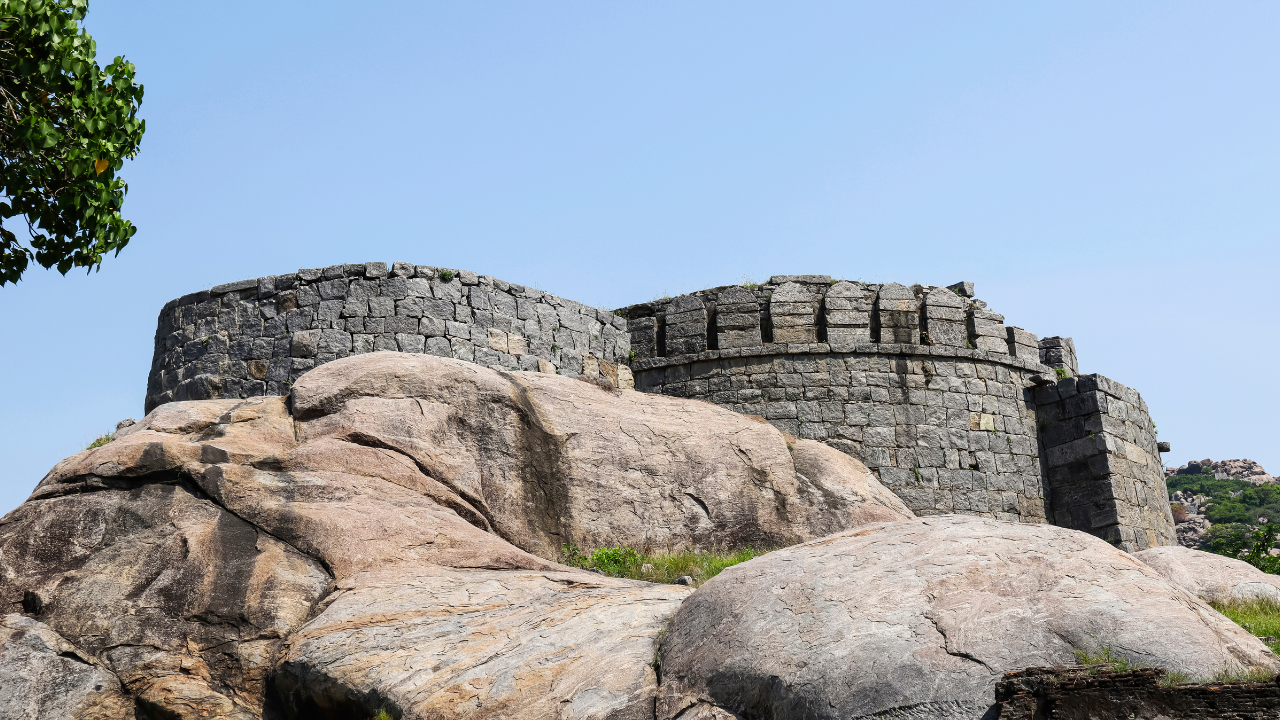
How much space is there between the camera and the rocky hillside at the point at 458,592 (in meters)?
5.01

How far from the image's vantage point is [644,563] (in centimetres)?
957

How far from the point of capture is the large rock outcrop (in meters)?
6.04

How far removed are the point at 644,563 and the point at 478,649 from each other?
11.8 feet

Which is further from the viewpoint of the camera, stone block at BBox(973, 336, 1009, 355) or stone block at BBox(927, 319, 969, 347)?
stone block at BBox(973, 336, 1009, 355)

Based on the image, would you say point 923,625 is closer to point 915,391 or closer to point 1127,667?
point 1127,667

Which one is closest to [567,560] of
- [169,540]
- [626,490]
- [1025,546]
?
[626,490]

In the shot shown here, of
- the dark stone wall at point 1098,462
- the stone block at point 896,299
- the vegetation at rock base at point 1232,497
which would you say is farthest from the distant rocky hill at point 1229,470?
the stone block at point 896,299

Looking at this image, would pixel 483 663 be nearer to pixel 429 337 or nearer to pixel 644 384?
pixel 429 337

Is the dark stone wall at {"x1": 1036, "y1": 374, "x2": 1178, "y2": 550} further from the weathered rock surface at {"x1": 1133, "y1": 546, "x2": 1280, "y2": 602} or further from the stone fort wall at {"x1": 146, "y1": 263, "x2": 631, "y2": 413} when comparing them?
the stone fort wall at {"x1": 146, "y1": 263, "x2": 631, "y2": 413}

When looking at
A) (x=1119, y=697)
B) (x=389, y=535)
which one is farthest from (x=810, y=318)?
(x=1119, y=697)

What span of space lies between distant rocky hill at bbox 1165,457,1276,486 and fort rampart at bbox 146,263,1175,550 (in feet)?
121

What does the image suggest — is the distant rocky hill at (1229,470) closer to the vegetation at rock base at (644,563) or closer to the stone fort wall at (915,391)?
the stone fort wall at (915,391)

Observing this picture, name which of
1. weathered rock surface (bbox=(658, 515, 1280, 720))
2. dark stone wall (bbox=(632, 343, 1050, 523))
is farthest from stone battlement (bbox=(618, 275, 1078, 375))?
weathered rock surface (bbox=(658, 515, 1280, 720))

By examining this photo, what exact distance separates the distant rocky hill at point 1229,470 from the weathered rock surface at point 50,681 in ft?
160
